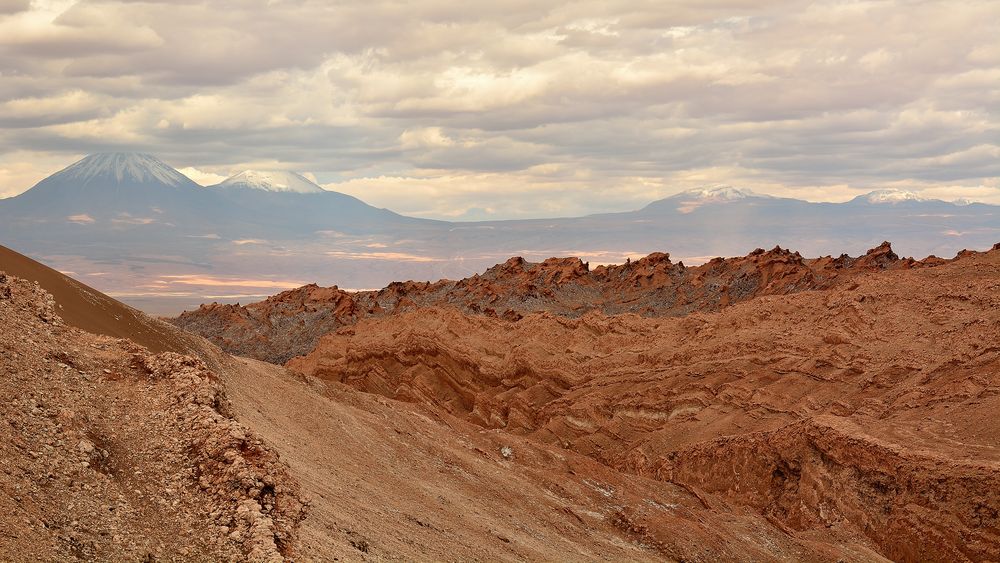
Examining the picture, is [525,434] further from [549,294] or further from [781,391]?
[549,294]

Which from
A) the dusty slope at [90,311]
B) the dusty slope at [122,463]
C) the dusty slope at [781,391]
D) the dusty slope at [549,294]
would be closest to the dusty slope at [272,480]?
the dusty slope at [122,463]

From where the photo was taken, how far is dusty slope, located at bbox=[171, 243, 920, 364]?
54.9 meters

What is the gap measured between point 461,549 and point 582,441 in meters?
17.6

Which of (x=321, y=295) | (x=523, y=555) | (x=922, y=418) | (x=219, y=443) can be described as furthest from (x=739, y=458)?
(x=321, y=295)

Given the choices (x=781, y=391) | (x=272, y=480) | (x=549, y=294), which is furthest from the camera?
(x=549, y=294)

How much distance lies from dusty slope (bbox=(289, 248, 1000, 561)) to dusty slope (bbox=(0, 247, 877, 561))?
211cm

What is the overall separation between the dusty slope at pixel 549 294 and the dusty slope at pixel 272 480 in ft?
95.1

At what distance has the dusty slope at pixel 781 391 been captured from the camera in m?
23.4

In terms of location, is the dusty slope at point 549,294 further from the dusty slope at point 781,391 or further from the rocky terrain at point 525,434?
the dusty slope at point 781,391

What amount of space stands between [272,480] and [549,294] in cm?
4778

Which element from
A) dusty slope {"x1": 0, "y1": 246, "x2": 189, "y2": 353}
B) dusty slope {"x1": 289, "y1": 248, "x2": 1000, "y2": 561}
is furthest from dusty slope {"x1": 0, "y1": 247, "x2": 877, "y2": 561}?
dusty slope {"x1": 289, "y1": 248, "x2": 1000, "y2": 561}

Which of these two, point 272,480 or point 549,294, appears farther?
point 549,294

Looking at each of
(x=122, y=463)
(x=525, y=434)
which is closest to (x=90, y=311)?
(x=122, y=463)

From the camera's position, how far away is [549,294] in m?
59.5
